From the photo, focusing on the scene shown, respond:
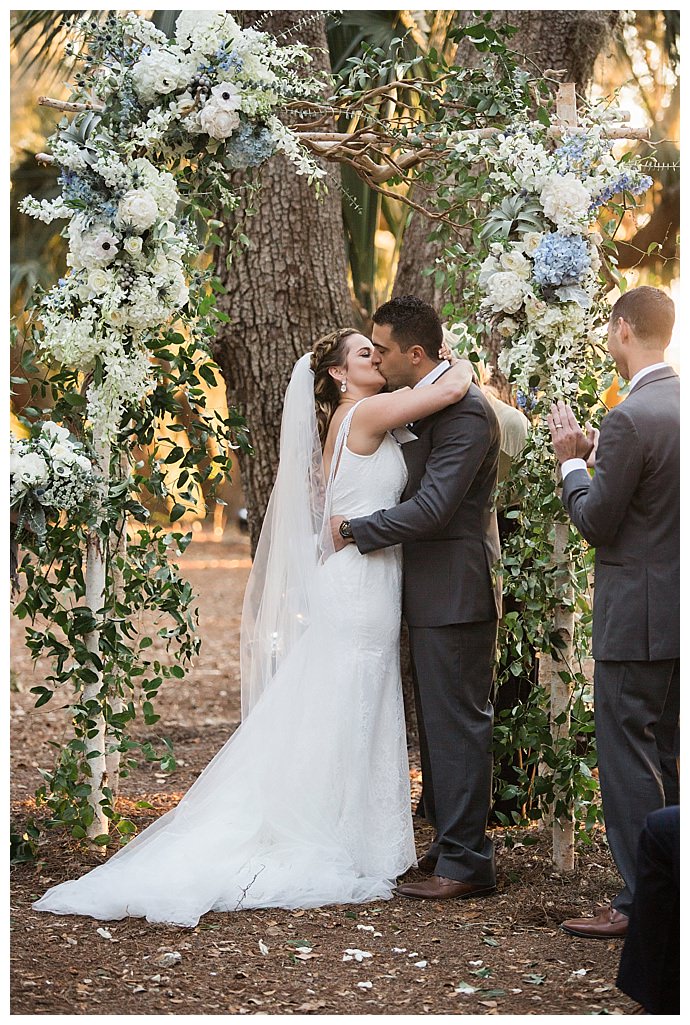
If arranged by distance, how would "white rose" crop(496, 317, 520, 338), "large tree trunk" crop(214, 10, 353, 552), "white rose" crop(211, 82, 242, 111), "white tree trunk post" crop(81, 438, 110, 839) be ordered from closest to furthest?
1. "white rose" crop(211, 82, 242, 111)
2. "white rose" crop(496, 317, 520, 338)
3. "white tree trunk post" crop(81, 438, 110, 839)
4. "large tree trunk" crop(214, 10, 353, 552)

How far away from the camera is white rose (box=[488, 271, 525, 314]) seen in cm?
372

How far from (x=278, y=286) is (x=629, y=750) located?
3.04 meters

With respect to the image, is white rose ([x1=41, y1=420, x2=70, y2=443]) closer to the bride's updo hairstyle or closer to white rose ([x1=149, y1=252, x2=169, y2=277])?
white rose ([x1=149, y1=252, x2=169, y2=277])

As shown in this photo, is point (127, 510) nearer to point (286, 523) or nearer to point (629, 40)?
point (286, 523)

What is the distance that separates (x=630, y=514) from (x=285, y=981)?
1.69m

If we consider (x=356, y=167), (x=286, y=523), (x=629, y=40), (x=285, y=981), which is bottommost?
(x=285, y=981)

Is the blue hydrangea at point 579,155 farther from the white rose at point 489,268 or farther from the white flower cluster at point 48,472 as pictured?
the white flower cluster at point 48,472

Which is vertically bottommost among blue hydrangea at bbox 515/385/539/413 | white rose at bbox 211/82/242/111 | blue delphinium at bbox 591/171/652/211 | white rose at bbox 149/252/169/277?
blue hydrangea at bbox 515/385/539/413

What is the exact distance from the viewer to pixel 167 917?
3414 mm

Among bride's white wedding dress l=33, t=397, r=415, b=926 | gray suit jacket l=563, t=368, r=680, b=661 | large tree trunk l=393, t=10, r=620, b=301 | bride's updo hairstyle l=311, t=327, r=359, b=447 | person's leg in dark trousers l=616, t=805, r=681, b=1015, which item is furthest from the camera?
large tree trunk l=393, t=10, r=620, b=301

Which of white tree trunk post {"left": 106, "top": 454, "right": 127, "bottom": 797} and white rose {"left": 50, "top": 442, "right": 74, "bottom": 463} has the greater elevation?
white rose {"left": 50, "top": 442, "right": 74, "bottom": 463}

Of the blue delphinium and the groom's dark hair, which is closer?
the blue delphinium

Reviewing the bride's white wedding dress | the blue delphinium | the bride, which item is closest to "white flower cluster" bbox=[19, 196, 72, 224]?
the bride
